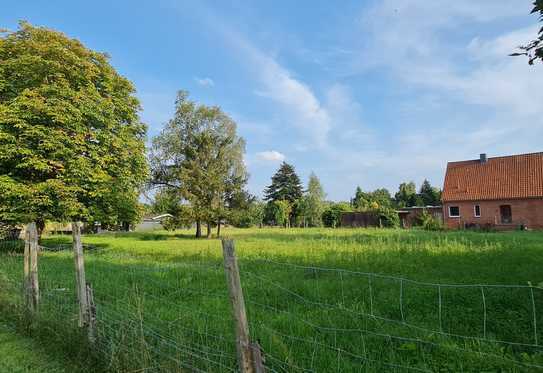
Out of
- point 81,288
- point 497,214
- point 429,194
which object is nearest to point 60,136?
point 81,288

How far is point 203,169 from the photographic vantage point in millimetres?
26859

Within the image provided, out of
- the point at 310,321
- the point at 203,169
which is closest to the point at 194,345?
the point at 310,321

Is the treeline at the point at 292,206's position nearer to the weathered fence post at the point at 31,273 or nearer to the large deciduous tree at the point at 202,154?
the large deciduous tree at the point at 202,154

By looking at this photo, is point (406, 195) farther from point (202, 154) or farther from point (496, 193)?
point (202, 154)

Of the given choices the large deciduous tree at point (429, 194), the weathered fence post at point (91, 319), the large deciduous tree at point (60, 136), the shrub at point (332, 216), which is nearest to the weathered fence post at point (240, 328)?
the weathered fence post at point (91, 319)

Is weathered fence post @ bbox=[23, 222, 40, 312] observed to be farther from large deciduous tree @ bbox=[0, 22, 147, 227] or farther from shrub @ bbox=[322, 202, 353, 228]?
shrub @ bbox=[322, 202, 353, 228]

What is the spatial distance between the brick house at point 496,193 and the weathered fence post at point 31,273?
3086 cm

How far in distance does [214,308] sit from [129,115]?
1605 centimetres

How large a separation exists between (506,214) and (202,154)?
25706 millimetres

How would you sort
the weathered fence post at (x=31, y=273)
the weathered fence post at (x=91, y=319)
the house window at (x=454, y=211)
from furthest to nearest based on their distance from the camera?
1. the house window at (x=454, y=211)
2. the weathered fence post at (x=31, y=273)
3. the weathered fence post at (x=91, y=319)

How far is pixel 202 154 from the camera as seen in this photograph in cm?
2712

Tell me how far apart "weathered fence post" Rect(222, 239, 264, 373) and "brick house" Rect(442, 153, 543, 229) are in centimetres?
3088

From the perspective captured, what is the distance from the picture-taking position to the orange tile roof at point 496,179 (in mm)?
27672

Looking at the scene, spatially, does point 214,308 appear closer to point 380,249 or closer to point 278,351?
point 278,351
